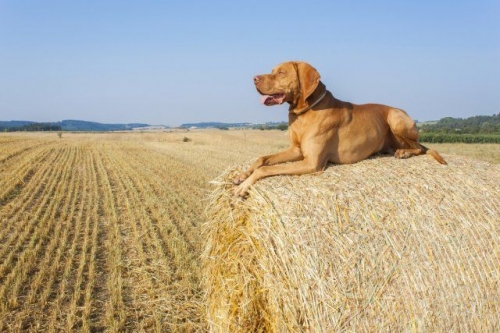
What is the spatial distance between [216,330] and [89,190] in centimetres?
1033

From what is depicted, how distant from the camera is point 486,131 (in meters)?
50.8

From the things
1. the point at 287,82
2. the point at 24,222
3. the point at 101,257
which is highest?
the point at 287,82

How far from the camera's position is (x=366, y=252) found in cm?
338

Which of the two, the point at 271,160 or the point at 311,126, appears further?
the point at 271,160

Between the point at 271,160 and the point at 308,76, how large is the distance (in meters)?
0.92

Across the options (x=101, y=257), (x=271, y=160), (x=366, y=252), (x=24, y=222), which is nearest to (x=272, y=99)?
(x=271, y=160)

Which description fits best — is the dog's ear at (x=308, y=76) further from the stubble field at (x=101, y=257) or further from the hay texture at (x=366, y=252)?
the stubble field at (x=101, y=257)

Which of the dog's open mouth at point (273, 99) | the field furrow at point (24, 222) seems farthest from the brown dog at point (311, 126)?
the field furrow at point (24, 222)

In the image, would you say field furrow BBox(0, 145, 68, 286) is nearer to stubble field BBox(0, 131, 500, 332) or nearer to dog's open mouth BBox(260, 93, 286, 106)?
stubble field BBox(0, 131, 500, 332)

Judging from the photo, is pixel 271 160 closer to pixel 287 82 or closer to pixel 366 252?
pixel 287 82

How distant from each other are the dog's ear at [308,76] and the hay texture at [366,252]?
0.82 metres

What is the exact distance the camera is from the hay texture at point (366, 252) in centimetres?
326

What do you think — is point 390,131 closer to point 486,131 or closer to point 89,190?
point 89,190

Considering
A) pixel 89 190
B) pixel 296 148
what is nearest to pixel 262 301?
pixel 296 148
